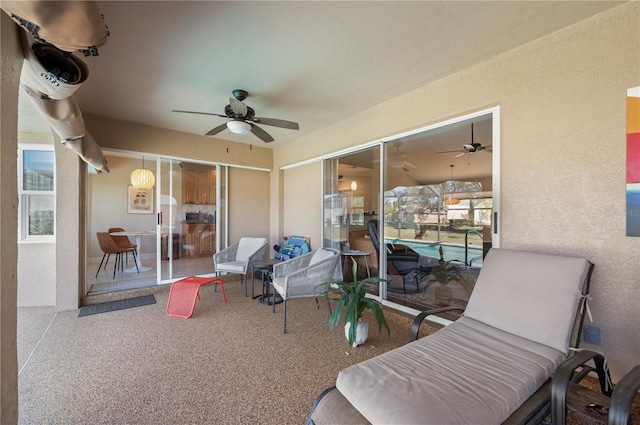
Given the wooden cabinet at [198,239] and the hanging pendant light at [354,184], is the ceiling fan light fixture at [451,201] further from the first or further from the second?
the wooden cabinet at [198,239]

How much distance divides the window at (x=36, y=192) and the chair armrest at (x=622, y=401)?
19.1 feet

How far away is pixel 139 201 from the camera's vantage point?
23.5 ft

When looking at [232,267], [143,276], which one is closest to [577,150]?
[232,267]

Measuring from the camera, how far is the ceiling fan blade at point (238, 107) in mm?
Result: 2703

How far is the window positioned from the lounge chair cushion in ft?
18.2

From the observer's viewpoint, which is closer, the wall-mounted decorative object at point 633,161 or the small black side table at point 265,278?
the wall-mounted decorative object at point 633,161

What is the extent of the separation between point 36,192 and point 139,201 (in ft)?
11.1

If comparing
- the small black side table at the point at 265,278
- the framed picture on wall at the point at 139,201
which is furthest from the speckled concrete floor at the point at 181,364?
the framed picture on wall at the point at 139,201

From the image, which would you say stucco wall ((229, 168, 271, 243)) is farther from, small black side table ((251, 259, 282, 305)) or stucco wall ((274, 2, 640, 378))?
stucco wall ((274, 2, 640, 378))

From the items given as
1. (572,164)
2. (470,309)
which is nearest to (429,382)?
(470,309)

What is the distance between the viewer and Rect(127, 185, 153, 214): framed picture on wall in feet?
23.0

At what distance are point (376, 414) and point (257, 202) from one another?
193 inches

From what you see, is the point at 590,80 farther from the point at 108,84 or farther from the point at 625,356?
the point at 108,84

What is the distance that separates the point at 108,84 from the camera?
9.64 feet
